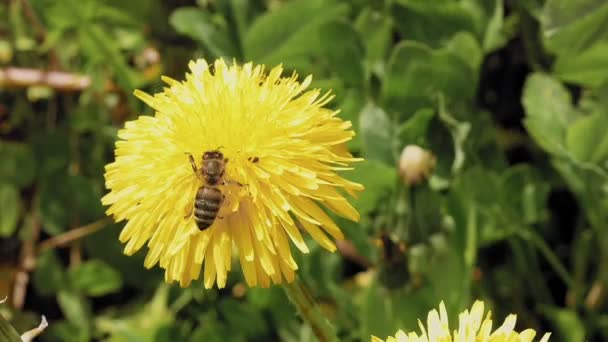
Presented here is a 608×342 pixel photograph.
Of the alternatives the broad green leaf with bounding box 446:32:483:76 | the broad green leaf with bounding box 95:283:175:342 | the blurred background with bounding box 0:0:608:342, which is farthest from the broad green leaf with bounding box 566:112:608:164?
the broad green leaf with bounding box 95:283:175:342

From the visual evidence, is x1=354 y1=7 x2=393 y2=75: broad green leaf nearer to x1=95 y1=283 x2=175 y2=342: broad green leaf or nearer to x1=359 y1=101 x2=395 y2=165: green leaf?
x1=359 y1=101 x2=395 y2=165: green leaf

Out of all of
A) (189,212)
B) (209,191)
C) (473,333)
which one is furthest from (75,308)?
(473,333)

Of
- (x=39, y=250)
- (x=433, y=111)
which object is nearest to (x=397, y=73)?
(x=433, y=111)

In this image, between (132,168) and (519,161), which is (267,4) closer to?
(519,161)

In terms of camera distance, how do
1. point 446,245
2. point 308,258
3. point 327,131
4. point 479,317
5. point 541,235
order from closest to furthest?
point 479,317 < point 327,131 < point 446,245 < point 308,258 < point 541,235

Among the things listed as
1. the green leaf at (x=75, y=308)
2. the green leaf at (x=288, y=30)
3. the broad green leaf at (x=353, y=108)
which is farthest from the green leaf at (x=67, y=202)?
the broad green leaf at (x=353, y=108)

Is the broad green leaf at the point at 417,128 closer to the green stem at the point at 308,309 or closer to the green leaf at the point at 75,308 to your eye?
the green stem at the point at 308,309
